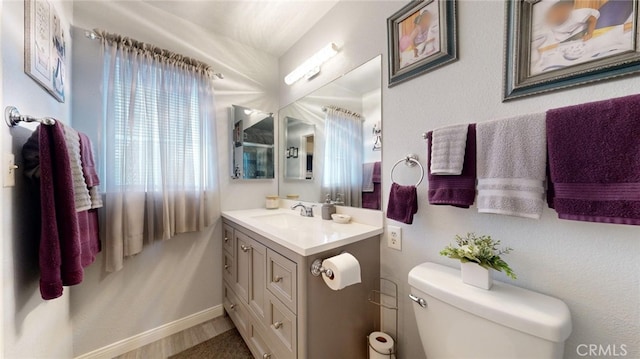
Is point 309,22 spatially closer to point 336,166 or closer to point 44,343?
point 336,166

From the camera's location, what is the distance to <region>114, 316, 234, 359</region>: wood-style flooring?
1396 millimetres

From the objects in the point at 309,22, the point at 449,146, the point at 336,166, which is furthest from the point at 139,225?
the point at 309,22

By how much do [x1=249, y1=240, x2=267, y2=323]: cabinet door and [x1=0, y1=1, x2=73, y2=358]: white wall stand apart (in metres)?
0.84

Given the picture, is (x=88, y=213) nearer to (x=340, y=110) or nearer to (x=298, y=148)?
(x=298, y=148)

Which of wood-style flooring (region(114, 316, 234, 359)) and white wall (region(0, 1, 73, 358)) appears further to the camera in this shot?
wood-style flooring (region(114, 316, 234, 359))

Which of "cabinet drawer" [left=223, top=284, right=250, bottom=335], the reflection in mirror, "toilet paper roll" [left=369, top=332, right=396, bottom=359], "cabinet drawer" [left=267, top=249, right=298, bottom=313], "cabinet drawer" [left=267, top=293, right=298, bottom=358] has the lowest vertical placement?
"cabinet drawer" [left=223, top=284, right=250, bottom=335]

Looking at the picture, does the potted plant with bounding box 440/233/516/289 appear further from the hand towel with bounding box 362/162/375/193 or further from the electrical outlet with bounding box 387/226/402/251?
the hand towel with bounding box 362/162/375/193

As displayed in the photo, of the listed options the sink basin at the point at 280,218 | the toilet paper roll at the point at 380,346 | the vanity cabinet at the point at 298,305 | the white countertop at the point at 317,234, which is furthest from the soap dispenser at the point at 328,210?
the toilet paper roll at the point at 380,346

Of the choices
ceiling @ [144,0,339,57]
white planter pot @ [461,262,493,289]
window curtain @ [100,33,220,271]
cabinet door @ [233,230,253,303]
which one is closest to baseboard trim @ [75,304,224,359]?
cabinet door @ [233,230,253,303]

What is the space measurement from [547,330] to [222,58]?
7.82ft

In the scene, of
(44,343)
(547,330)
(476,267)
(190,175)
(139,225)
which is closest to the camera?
(547,330)

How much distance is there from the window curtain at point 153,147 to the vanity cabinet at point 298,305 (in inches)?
18.8

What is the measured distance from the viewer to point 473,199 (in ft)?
2.76

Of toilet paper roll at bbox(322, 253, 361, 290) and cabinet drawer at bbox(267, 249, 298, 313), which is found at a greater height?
toilet paper roll at bbox(322, 253, 361, 290)
